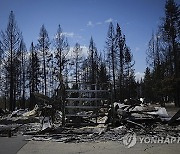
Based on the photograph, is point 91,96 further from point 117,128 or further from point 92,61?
point 92,61

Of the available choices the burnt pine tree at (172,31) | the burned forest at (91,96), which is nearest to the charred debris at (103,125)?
the burned forest at (91,96)

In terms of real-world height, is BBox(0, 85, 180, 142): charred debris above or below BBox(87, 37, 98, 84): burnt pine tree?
below

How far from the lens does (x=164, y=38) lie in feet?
125

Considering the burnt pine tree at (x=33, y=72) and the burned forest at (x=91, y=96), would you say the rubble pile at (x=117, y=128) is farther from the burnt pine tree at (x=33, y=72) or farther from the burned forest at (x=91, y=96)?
the burnt pine tree at (x=33, y=72)

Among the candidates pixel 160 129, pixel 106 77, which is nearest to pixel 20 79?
pixel 106 77

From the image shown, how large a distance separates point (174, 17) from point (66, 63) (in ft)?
65.3

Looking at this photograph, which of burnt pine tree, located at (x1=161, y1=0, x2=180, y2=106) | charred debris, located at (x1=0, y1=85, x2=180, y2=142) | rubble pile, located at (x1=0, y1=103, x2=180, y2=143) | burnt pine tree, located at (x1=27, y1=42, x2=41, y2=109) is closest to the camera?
rubble pile, located at (x1=0, y1=103, x2=180, y2=143)

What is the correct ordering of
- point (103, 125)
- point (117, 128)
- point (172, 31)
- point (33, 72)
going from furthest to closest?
1. point (33, 72)
2. point (172, 31)
3. point (103, 125)
4. point (117, 128)

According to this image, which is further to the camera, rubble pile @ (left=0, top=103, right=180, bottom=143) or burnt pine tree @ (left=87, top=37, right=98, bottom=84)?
burnt pine tree @ (left=87, top=37, right=98, bottom=84)

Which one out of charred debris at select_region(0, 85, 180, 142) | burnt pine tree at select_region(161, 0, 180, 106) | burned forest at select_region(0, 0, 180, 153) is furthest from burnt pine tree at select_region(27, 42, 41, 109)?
charred debris at select_region(0, 85, 180, 142)

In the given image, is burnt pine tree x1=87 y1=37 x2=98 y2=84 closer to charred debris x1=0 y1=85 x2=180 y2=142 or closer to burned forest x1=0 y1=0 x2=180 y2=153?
burned forest x1=0 y1=0 x2=180 y2=153

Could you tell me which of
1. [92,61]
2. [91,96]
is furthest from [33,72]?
[91,96]

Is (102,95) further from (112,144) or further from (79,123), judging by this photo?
(112,144)

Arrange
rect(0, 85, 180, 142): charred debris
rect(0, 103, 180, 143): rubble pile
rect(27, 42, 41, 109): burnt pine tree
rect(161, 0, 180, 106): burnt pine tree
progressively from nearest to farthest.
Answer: rect(0, 103, 180, 143): rubble pile < rect(0, 85, 180, 142): charred debris < rect(161, 0, 180, 106): burnt pine tree < rect(27, 42, 41, 109): burnt pine tree
